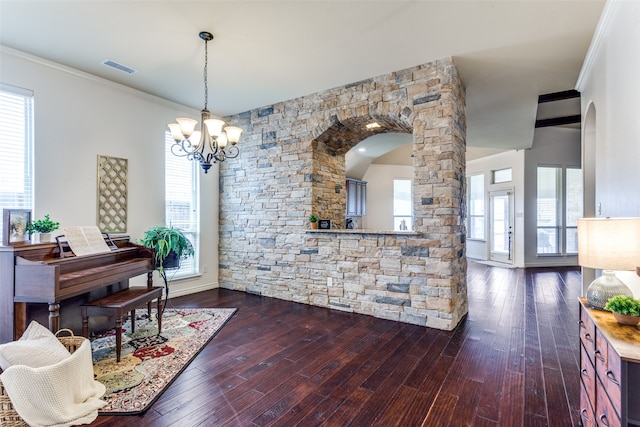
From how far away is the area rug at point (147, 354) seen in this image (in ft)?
7.28

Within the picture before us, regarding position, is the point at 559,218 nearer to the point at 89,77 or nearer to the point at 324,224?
the point at 324,224

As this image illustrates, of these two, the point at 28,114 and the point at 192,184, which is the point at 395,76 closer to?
the point at 192,184

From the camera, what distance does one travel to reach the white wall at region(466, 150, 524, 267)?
25.8 ft

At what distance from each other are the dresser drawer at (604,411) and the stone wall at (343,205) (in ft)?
6.41

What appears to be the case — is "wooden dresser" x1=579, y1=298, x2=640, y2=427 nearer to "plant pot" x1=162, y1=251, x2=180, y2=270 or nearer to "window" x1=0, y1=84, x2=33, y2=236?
"plant pot" x1=162, y1=251, x2=180, y2=270

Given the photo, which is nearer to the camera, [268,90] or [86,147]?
[86,147]

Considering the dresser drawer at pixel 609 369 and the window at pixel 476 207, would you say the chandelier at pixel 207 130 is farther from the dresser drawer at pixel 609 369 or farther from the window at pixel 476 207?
the window at pixel 476 207

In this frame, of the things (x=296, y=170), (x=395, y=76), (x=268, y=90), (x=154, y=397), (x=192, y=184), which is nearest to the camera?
(x=154, y=397)

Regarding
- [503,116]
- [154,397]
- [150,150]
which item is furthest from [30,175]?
[503,116]

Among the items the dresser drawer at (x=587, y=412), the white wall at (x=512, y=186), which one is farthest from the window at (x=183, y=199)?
the white wall at (x=512, y=186)

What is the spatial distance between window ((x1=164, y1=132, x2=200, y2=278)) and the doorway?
7.68 metres

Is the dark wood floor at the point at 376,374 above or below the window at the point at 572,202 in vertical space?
below

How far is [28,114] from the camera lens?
3496 millimetres

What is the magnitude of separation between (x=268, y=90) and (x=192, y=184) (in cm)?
210
